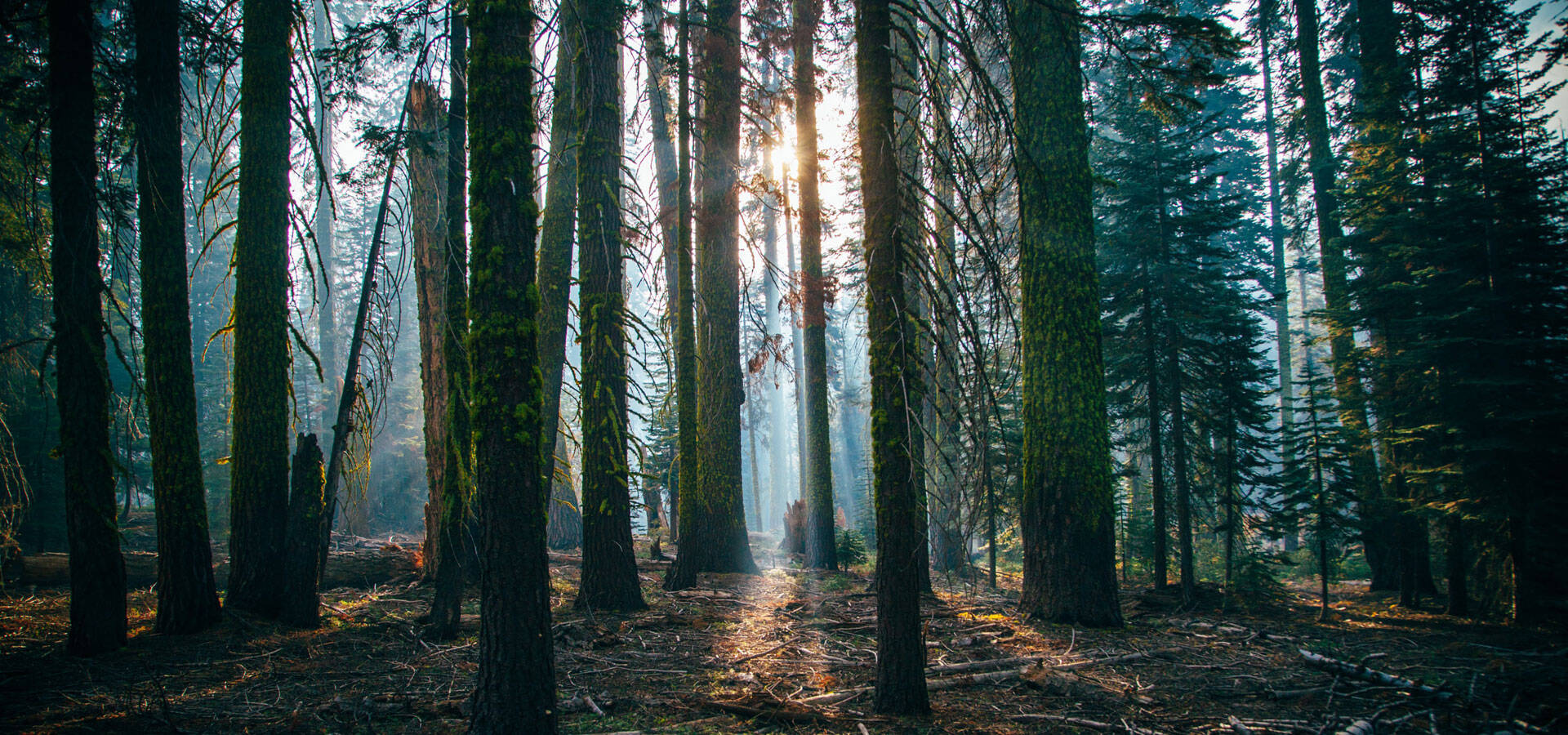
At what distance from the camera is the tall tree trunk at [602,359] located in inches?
293

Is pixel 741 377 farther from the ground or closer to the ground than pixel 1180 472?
farther from the ground

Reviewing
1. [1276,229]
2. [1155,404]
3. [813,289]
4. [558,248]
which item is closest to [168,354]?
[558,248]

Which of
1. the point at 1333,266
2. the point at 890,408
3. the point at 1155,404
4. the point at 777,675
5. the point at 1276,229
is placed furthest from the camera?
the point at 1276,229

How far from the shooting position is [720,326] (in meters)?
10.8

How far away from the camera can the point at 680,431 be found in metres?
8.67

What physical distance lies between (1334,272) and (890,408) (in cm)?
1412

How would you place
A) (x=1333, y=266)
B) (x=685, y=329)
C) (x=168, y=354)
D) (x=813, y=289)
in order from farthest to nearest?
(x=1333, y=266)
(x=813, y=289)
(x=685, y=329)
(x=168, y=354)

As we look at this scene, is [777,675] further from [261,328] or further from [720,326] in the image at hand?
[261,328]

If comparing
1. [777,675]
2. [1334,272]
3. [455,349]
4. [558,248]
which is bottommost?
[777,675]

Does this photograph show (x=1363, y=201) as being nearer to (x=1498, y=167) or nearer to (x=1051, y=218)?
(x=1498, y=167)

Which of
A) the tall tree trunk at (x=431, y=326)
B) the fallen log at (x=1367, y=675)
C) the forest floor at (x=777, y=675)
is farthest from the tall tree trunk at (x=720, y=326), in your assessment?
the fallen log at (x=1367, y=675)

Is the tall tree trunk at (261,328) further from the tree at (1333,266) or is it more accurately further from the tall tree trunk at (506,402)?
the tree at (1333,266)

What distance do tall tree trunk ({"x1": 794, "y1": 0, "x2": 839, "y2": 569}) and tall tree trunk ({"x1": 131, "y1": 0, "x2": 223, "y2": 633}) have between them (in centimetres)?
794

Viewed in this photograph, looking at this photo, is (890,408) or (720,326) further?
(720,326)
